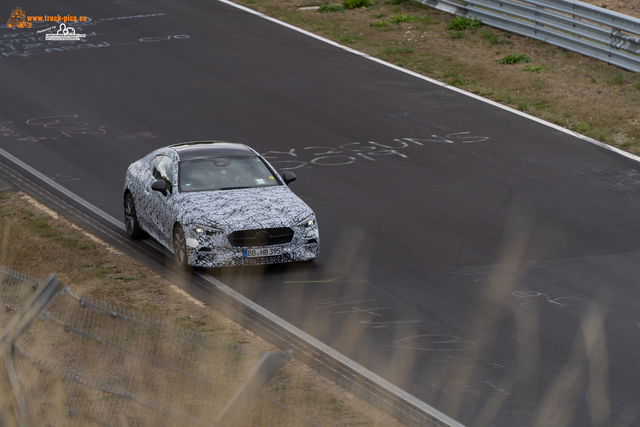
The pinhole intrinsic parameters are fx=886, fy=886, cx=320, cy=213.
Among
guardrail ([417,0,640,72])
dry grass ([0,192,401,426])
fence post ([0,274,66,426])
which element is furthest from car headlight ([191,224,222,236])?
guardrail ([417,0,640,72])

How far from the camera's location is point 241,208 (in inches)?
472

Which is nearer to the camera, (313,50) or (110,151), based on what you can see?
(110,151)

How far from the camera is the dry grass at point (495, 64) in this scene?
1961 cm

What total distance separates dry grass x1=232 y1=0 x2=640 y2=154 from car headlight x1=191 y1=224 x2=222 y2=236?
977 cm

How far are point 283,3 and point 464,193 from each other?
1676cm

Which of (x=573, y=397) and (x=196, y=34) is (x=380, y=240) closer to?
(x=573, y=397)

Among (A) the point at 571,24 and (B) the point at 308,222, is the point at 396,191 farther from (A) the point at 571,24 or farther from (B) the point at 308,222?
(A) the point at 571,24

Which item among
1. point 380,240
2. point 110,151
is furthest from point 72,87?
point 380,240

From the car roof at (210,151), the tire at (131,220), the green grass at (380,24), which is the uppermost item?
the car roof at (210,151)

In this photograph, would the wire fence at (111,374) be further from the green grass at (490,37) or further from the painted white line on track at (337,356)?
the green grass at (490,37)

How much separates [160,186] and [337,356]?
4487 millimetres

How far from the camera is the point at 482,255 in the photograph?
1248 cm

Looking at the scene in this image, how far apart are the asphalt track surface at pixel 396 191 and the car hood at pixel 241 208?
2.37ft

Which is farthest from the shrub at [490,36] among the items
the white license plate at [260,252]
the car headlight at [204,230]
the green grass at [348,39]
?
the car headlight at [204,230]
